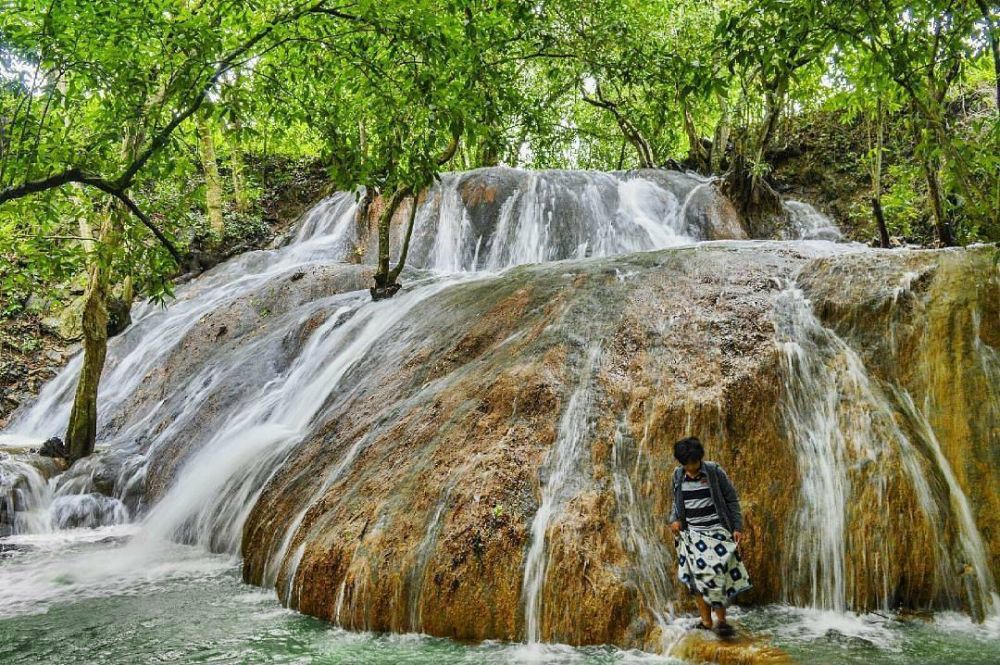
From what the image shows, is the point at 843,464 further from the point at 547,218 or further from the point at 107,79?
the point at 547,218

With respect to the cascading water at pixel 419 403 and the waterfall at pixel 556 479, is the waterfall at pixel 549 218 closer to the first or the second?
the cascading water at pixel 419 403

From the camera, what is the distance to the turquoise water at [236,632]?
15.7ft

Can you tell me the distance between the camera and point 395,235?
1806cm

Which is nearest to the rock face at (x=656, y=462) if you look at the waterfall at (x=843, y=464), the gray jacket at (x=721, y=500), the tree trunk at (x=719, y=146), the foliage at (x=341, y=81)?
the waterfall at (x=843, y=464)

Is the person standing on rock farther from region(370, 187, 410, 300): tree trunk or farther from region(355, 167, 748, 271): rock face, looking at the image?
region(355, 167, 748, 271): rock face

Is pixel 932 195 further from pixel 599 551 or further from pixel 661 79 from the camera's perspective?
pixel 599 551

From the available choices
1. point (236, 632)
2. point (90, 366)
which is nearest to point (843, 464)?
point (236, 632)

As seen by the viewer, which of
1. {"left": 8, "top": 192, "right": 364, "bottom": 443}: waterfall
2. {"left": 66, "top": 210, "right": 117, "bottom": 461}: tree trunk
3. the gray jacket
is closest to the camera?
the gray jacket

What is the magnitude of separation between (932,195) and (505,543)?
8.18 metres

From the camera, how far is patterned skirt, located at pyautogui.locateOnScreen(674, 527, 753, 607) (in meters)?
4.89

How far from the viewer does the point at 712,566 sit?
16.1 feet

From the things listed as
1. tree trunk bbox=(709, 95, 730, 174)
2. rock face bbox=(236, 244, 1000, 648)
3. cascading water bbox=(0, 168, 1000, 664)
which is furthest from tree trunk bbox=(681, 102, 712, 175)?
rock face bbox=(236, 244, 1000, 648)

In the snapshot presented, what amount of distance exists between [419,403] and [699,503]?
326cm

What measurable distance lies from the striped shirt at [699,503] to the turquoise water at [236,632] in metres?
0.76
